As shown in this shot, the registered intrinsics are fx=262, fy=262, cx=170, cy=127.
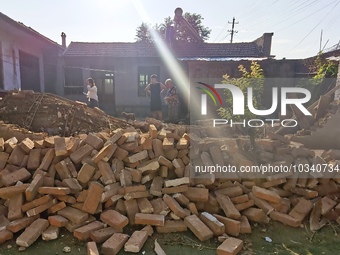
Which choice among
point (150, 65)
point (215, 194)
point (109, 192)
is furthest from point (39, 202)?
point (150, 65)

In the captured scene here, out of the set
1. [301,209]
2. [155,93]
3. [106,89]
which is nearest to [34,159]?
[301,209]

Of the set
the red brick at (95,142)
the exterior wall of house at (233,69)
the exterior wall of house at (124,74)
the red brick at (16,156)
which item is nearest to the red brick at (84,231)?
the red brick at (95,142)

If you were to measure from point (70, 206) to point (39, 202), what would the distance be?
1.12 feet

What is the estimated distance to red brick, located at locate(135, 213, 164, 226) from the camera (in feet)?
9.66

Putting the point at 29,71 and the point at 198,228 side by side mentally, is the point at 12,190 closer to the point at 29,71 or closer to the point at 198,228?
the point at 198,228

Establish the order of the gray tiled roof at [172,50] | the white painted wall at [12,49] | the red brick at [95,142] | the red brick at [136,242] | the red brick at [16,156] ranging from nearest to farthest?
the red brick at [136,242]
the red brick at [16,156]
the red brick at [95,142]
the white painted wall at [12,49]
the gray tiled roof at [172,50]

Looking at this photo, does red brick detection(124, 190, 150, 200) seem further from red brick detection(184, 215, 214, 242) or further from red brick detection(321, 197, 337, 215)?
red brick detection(321, 197, 337, 215)

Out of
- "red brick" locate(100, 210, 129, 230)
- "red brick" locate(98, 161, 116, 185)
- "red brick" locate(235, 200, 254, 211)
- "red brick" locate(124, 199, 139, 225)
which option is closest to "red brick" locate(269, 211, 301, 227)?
"red brick" locate(235, 200, 254, 211)

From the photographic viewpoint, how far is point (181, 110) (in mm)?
10594

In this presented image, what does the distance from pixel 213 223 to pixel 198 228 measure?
194mm

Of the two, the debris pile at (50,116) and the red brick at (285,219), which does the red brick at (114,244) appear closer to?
the red brick at (285,219)

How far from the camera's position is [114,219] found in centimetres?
295

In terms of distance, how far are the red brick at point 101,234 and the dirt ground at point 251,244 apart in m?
0.13

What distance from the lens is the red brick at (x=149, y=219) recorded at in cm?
295
